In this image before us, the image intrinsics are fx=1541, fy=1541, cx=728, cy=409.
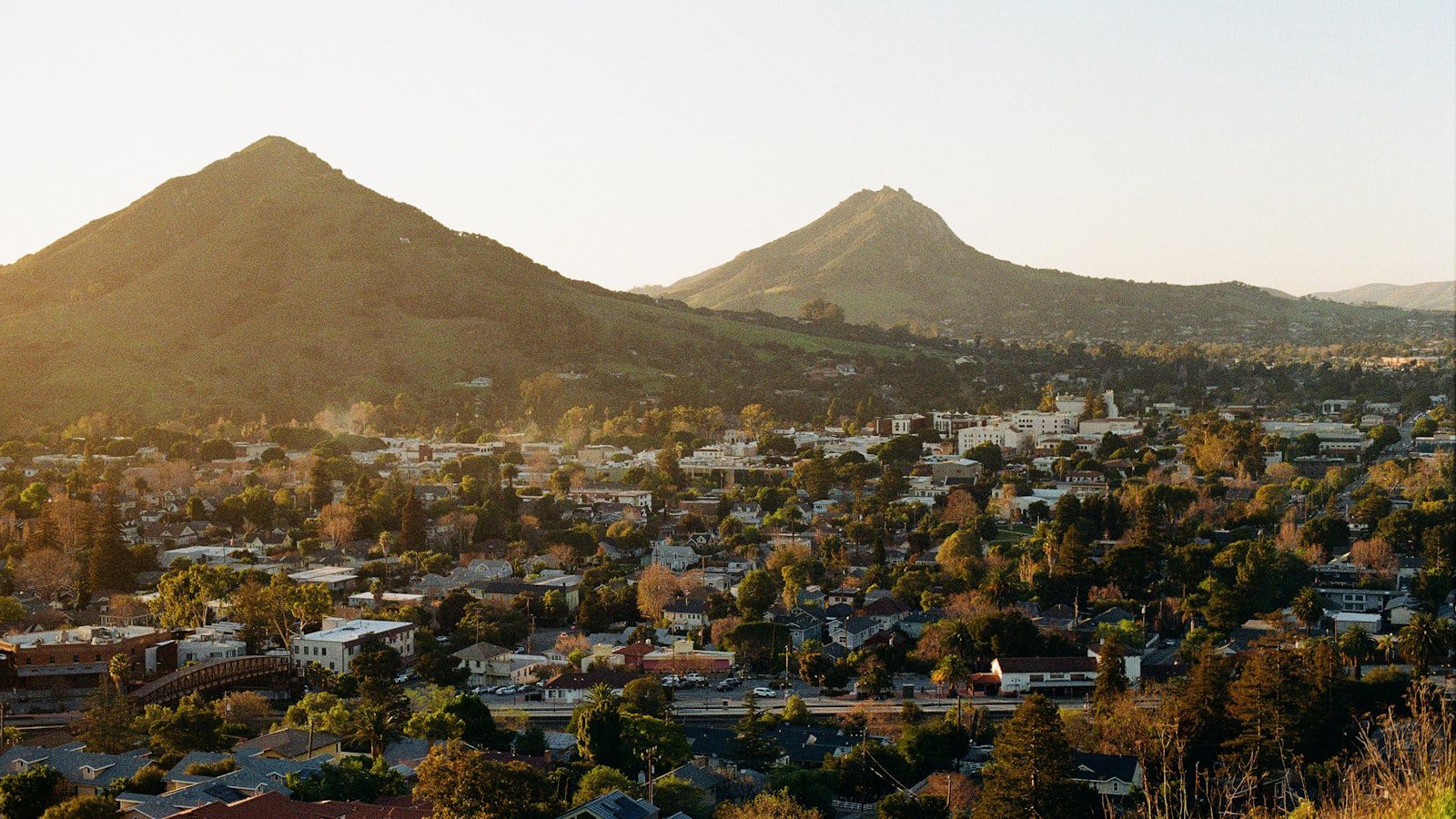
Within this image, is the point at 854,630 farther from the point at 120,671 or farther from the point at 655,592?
the point at 120,671

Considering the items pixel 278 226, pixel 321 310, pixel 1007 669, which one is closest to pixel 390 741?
pixel 1007 669

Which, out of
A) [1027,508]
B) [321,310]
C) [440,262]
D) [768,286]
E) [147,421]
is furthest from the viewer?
[768,286]

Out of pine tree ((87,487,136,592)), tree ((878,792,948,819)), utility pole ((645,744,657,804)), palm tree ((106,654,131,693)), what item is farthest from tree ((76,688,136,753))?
pine tree ((87,487,136,592))

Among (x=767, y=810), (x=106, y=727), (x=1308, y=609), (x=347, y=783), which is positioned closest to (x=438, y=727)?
(x=347, y=783)

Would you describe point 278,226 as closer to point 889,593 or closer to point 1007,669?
point 889,593

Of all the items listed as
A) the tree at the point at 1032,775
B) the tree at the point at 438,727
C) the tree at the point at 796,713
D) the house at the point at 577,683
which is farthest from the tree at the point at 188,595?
the tree at the point at 1032,775
